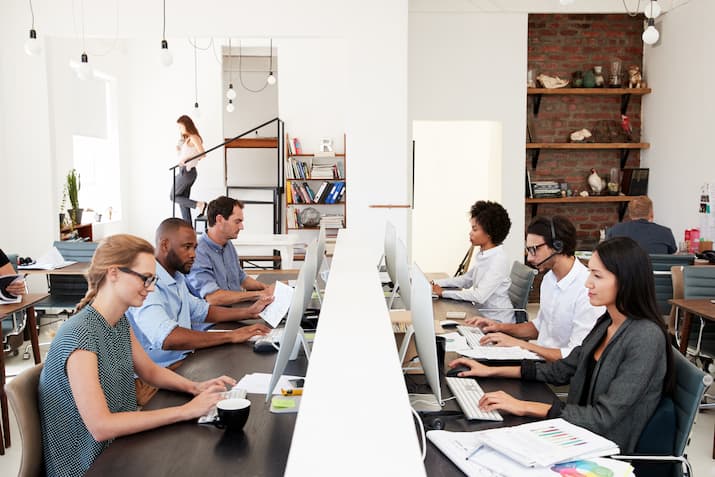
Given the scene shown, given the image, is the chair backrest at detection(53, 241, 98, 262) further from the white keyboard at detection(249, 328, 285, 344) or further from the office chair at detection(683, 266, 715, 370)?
the office chair at detection(683, 266, 715, 370)

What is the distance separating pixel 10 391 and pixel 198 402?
50 cm

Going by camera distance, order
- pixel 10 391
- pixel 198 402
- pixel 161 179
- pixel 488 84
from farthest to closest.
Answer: pixel 161 179
pixel 488 84
pixel 198 402
pixel 10 391

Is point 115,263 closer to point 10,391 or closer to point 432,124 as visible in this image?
point 10,391

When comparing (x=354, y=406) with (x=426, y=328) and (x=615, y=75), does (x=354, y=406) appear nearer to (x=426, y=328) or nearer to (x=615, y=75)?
(x=426, y=328)

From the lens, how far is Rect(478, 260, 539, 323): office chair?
4078mm

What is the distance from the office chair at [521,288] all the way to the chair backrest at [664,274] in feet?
4.24

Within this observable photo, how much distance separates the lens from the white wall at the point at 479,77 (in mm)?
7375

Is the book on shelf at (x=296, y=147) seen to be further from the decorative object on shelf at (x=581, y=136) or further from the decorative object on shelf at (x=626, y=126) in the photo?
the decorative object on shelf at (x=626, y=126)

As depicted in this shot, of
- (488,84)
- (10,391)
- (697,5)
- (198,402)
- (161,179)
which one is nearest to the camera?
(10,391)

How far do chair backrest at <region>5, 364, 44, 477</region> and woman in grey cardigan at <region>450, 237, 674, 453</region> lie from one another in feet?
4.15

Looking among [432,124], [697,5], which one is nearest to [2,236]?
[432,124]

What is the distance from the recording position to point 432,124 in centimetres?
856

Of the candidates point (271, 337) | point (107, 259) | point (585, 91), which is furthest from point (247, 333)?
point (585, 91)

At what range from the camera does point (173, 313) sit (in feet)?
10.0
